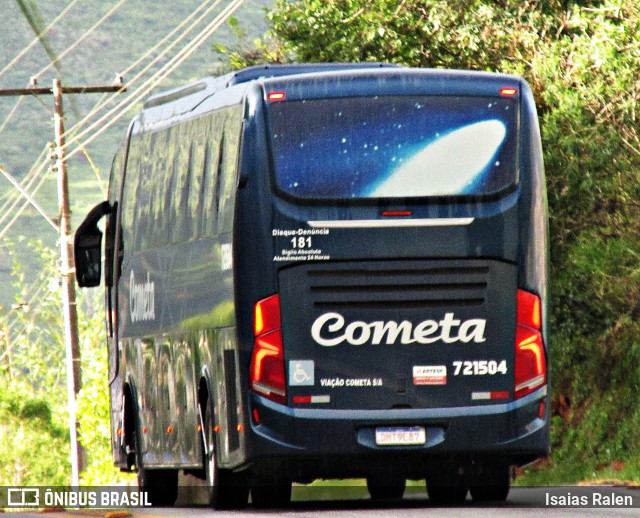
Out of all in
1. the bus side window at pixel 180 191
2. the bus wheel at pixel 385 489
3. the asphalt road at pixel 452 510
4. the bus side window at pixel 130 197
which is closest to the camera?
the asphalt road at pixel 452 510

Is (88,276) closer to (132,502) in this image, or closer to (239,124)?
(132,502)

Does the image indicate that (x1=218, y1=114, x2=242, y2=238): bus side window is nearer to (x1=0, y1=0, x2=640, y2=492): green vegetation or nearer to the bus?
the bus

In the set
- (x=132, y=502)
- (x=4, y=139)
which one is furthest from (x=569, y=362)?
(x=4, y=139)

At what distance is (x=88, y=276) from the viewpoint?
21656 mm

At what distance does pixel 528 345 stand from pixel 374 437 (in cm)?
148

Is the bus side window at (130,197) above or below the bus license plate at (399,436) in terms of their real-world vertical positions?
above

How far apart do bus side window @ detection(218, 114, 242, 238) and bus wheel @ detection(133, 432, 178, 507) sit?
17.2 ft

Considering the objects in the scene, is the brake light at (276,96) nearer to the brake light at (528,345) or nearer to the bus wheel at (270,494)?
the brake light at (528,345)

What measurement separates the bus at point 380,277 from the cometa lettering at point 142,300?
2.84 metres

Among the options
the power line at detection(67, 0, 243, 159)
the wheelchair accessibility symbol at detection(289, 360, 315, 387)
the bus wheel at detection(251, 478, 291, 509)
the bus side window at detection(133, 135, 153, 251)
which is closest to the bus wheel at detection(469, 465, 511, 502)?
the bus wheel at detection(251, 478, 291, 509)

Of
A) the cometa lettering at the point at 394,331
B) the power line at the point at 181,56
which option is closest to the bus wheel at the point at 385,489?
the cometa lettering at the point at 394,331

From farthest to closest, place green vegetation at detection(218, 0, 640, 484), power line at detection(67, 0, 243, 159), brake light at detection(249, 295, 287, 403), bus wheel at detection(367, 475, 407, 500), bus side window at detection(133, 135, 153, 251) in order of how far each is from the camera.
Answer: power line at detection(67, 0, 243, 159)
green vegetation at detection(218, 0, 640, 484)
bus wheel at detection(367, 475, 407, 500)
bus side window at detection(133, 135, 153, 251)
brake light at detection(249, 295, 287, 403)

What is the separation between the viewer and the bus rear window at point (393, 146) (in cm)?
1515

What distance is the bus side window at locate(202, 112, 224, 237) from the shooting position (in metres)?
16.0
